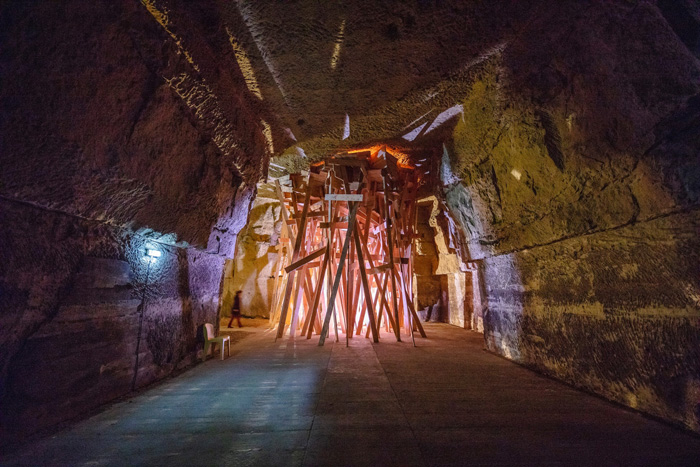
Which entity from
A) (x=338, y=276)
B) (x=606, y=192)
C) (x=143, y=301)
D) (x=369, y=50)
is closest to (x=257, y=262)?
(x=338, y=276)

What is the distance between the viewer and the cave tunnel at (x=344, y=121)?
1621 mm

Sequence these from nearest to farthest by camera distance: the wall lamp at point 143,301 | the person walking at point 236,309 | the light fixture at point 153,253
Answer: the wall lamp at point 143,301, the light fixture at point 153,253, the person walking at point 236,309

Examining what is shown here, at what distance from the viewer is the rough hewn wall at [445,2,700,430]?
1814 millimetres

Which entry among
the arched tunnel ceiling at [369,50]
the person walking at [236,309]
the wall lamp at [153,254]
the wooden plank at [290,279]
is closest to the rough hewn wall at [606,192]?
the arched tunnel ceiling at [369,50]

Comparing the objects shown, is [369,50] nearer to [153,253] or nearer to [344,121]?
[344,121]

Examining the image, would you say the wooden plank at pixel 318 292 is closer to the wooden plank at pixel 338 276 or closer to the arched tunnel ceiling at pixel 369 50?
A: the wooden plank at pixel 338 276

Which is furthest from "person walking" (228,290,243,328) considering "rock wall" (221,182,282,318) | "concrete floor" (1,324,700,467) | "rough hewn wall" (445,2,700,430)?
"rough hewn wall" (445,2,700,430)

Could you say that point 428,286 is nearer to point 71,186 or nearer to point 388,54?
point 388,54

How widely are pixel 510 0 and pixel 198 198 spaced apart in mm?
3537

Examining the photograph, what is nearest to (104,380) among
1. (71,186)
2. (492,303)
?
(71,186)

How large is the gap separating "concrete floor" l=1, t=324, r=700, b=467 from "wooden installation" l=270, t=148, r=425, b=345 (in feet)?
8.06

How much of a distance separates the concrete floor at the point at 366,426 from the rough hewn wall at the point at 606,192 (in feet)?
1.22

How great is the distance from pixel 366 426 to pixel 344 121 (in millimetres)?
3551

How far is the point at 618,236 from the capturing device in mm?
2201
